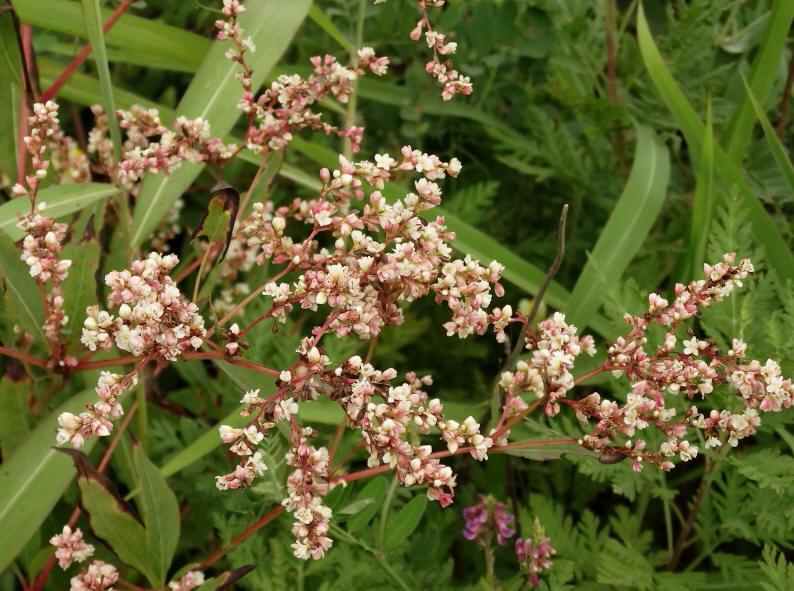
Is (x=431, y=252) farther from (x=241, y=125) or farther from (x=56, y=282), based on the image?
(x=241, y=125)

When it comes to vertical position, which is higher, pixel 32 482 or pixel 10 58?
pixel 10 58

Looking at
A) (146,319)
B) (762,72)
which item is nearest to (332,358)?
(146,319)

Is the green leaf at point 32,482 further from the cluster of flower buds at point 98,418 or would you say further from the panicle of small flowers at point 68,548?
the cluster of flower buds at point 98,418

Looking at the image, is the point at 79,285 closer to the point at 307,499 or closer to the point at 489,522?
the point at 307,499

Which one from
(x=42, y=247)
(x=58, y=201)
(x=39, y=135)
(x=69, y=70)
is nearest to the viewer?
(x=42, y=247)

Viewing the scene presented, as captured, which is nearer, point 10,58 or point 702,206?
point 10,58

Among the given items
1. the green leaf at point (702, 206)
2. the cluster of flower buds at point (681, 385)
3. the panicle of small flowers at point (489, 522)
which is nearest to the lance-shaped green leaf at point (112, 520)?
the panicle of small flowers at point (489, 522)
